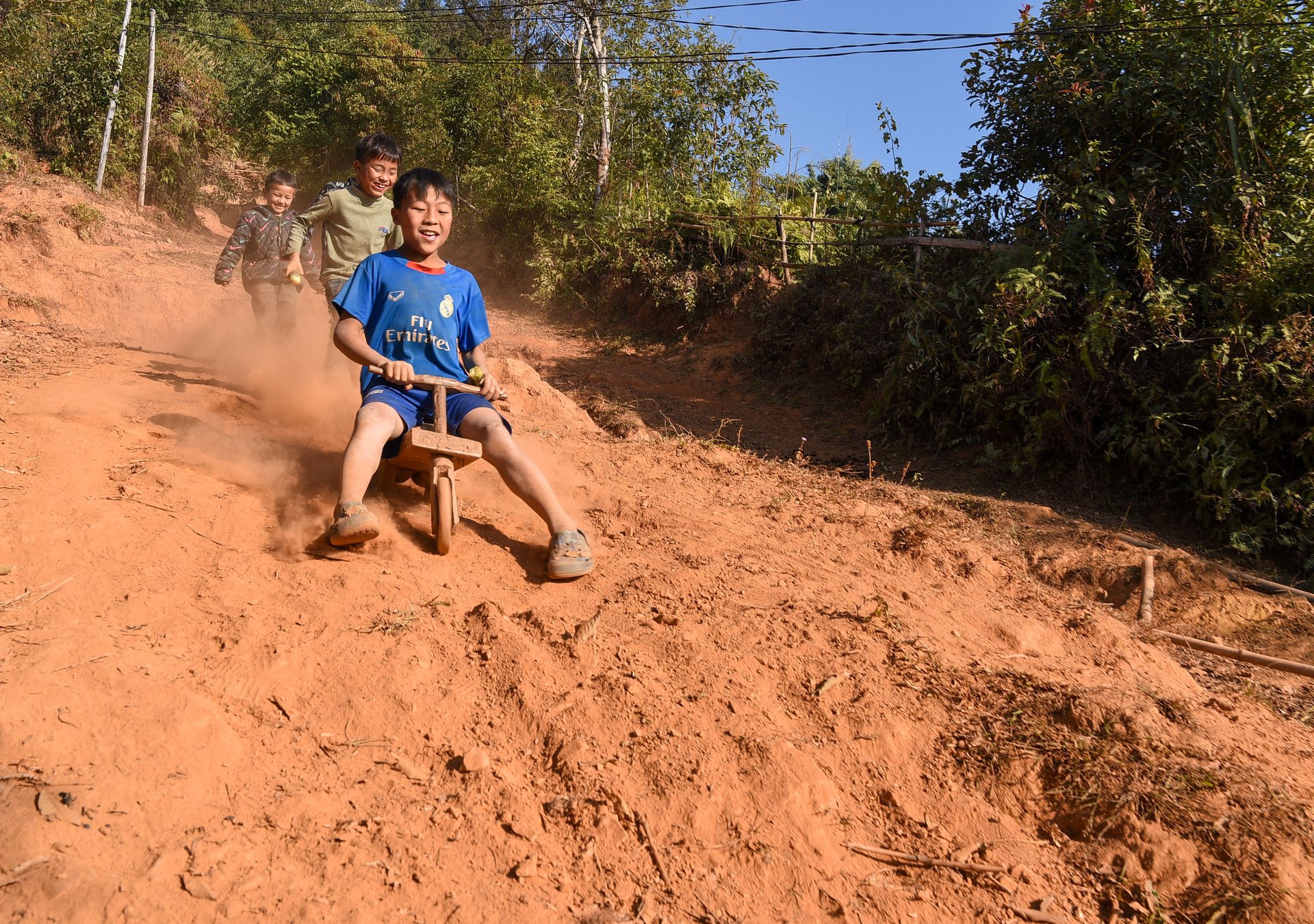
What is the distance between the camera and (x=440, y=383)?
361cm

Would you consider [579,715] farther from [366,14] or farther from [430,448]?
[366,14]

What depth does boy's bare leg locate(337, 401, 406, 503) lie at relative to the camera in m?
3.37

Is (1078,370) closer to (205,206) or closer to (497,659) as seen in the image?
(497,659)

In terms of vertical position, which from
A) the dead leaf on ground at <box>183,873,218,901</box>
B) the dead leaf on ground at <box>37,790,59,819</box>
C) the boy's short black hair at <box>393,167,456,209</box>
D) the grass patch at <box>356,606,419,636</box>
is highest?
the boy's short black hair at <box>393,167,456,209</box>

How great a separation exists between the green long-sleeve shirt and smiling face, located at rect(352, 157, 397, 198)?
0.42ft

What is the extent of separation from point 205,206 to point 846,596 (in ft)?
Answer: 68.3

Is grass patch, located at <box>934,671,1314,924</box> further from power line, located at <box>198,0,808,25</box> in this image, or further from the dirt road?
power line, located at <box>198,0,808,25</box>

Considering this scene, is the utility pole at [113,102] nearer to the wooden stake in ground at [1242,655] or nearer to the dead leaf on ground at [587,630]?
the dead leaf on ground at [587,630]

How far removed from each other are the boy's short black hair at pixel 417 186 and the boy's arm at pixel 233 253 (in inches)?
98.5

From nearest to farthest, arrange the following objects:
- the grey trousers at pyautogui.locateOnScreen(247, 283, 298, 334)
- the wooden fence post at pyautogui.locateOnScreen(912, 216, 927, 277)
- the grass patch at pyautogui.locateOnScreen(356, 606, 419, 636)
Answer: the grass patch at pyautogui.locateOnScreen(356, 606, 419, 636) → the grey trousers at pyautogui.locateOnScreen(247, 283, 298, 334) → the wooden fence post at pyautogui.locateOnScreen(912, 216, 927, 277)

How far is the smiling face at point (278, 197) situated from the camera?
20.3ft

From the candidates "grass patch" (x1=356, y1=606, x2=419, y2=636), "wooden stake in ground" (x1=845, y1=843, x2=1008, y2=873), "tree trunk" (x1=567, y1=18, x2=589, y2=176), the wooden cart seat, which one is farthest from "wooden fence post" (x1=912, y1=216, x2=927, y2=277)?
"tree trunk" (x1=567, y1=18, x2=589, y2=176)

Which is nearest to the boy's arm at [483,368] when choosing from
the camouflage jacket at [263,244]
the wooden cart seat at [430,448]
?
the wooden cart seat at [430,448]

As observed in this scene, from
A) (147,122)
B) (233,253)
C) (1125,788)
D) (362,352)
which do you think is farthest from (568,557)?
(147,122)
